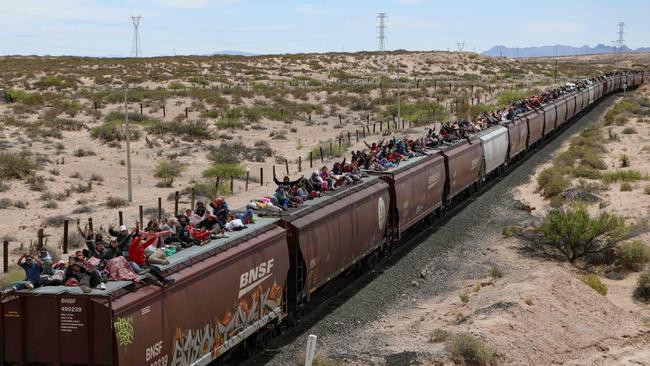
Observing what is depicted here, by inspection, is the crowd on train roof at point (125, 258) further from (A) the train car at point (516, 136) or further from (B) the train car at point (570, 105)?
(B) the train car at point (570, 105)

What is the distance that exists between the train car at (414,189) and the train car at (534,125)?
57.3 ft

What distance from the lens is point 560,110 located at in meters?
53.9

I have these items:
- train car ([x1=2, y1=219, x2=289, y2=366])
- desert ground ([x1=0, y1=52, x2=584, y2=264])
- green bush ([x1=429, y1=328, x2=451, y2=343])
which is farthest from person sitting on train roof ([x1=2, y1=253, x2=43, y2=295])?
desert ground ([x1=0, y1=52, x2=584, y2=264])

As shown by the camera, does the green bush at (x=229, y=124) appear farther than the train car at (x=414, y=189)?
Yes

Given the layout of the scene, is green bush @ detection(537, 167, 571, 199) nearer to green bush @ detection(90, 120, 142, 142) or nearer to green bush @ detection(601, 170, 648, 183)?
green bush @ detection(601, 170, 648, 183)

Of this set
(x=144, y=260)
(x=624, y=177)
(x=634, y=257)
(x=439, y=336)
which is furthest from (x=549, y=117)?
(x=144, y=260)

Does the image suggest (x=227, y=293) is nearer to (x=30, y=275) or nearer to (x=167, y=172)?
(x=30, y=275)

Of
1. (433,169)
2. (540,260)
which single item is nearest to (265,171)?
(433,169)

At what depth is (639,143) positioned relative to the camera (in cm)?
5106

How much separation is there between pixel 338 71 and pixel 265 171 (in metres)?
77.7

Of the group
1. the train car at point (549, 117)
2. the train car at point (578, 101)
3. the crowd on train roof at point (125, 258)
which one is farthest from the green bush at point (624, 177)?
the crowd on train roof at point (125, 258)

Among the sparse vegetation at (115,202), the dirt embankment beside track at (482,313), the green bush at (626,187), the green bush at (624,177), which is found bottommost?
the dirt embankment beside track at (482,313)

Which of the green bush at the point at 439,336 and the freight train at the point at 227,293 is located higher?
the freight train at the point at 227,293

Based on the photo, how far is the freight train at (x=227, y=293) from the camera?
10664 millimetres
